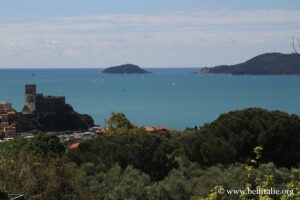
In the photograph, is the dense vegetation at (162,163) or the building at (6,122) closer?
the dense vegetation at (162,163)

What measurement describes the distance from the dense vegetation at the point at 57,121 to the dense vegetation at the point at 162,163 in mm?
39028

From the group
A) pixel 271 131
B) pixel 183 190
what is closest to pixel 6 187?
pixel 183 190

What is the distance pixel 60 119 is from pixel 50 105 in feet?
6.73

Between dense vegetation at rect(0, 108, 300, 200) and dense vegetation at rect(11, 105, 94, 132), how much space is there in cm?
3903

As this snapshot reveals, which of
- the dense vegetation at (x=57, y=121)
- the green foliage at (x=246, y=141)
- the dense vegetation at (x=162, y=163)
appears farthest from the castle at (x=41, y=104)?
the green foliage at (x=246, y=141)

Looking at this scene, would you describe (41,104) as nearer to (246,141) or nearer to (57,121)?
(57,121)

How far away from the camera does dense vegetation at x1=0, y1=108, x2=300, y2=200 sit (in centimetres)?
1409

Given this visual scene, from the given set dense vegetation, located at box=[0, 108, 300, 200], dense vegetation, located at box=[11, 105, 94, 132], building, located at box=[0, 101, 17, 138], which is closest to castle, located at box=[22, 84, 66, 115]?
dense vegetation, located at box=[11, 105, 94, 132]

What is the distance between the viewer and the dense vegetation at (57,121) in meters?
63.8

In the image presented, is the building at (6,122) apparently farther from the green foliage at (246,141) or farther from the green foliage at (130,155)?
the green foliage at (246,141)

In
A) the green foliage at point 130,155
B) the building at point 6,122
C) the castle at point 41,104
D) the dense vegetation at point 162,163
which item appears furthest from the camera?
the castle at point 41,104

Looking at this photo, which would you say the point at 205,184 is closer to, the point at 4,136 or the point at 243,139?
the point at 243,139

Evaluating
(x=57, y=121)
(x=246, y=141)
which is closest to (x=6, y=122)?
(x=57, y=121)

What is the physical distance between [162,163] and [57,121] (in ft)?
159
